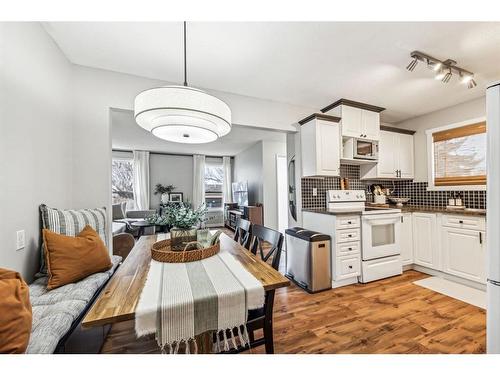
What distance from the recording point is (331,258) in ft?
8.29

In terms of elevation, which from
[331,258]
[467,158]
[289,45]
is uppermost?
[289,45]

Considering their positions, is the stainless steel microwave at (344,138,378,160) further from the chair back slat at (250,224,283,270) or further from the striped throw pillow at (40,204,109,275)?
the striped throw pillow at (40,204,109,275)

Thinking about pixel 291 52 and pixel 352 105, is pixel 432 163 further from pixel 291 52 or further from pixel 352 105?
pixel 291 52

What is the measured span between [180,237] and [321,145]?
7.07 feet

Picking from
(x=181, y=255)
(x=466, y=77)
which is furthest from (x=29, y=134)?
(x=466, y=77)

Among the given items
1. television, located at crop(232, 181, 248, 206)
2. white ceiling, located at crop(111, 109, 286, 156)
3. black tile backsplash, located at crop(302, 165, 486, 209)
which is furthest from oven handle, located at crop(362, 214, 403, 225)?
television, located at crop(232, 181, 248, 206)

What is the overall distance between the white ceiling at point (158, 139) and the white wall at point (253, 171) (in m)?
0.21

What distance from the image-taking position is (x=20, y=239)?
4.43 feet

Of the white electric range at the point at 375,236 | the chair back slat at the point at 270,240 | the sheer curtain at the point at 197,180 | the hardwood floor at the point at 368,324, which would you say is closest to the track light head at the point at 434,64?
the white electric range at the point at 375,236

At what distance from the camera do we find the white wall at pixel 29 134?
4.11 ft

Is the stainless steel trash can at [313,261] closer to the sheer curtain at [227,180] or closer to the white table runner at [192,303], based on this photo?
the white table runner at [192,303]
